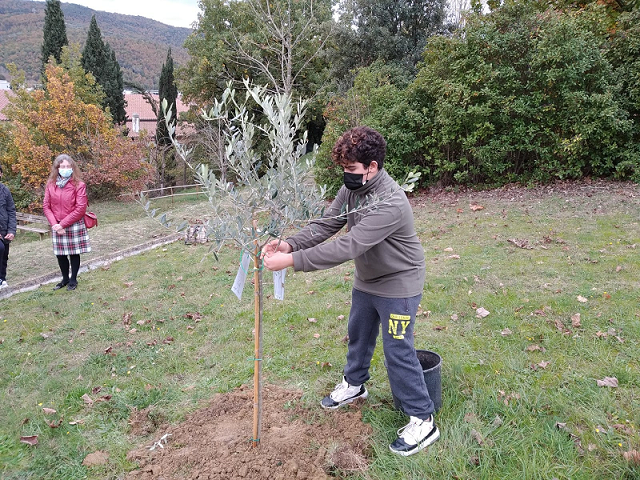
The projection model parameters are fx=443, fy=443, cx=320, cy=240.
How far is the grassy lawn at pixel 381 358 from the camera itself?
2.88 metres

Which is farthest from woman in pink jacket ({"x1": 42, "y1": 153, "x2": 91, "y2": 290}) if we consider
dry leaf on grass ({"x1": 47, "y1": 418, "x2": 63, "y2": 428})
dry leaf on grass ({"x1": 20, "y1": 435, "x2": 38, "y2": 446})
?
dry leaf on grass ({"x1": 20, "y1": 435, "x2": 38, "y2": 446})

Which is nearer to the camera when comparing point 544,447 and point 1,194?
point 544,447

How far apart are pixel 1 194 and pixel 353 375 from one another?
231 inches

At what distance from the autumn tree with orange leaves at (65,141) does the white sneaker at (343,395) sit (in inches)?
744

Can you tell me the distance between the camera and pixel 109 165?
19.5m

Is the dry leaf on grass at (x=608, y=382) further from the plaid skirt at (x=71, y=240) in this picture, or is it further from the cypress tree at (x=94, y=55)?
the cypress tree at (x=94, y=55)

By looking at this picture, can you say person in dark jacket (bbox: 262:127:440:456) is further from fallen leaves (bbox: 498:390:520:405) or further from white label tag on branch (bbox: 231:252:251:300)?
fallen leaves (bbox: 498:390:520:405)

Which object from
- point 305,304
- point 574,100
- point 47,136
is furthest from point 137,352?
point 47,136

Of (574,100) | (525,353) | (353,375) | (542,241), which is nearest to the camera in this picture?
(353,375)

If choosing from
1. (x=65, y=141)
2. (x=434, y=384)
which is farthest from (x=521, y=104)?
(x=65, y=141)

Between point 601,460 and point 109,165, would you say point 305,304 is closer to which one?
point 601,460

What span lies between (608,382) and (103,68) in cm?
3625

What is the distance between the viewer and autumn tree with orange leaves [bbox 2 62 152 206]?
61.4 ft

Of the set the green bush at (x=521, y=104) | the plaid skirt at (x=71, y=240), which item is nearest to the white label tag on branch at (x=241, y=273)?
the plaid skirt at (x=71, y=240)
